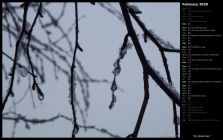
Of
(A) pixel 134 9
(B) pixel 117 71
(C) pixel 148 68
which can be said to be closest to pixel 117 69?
(B) pixel 117 71

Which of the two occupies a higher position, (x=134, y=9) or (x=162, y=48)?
(x=134, y=9)

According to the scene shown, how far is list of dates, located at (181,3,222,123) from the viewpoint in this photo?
1.29m

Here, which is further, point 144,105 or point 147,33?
point 147,33

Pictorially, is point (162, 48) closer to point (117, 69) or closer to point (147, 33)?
point (147, 33)

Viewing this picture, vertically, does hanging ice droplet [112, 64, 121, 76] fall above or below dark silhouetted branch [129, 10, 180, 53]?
below

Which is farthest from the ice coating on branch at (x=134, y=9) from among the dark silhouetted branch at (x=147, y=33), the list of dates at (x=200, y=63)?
the list of dates at (x=200, y=63)

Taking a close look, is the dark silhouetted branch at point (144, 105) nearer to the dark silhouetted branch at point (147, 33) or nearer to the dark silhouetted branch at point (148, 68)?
the dark silhouetted branch at point (148, 68)

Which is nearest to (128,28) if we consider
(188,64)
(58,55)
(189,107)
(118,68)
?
(118,68)

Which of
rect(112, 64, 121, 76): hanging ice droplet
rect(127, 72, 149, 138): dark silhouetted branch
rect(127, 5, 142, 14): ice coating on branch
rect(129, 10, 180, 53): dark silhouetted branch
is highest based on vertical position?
rect(127, 5, 142, 14): ice coating on branch

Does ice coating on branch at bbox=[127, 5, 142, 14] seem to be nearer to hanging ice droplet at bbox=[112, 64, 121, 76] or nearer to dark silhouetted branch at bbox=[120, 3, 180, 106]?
dark silhouetted branch at bbox=[120, 3, 180, 106]

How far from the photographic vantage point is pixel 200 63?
1307 millimetres

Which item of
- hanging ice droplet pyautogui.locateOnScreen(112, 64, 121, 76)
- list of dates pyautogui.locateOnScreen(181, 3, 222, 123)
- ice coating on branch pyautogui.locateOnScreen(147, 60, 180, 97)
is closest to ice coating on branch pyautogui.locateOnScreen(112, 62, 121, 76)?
hanging ice droplet pyautogui.locateOnScreen(112, 64, 121, 76)

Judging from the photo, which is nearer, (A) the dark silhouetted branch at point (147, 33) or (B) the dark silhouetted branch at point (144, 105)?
(B) the dark silhouetted branch at point (144, 105)

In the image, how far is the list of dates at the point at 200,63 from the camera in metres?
1.29
